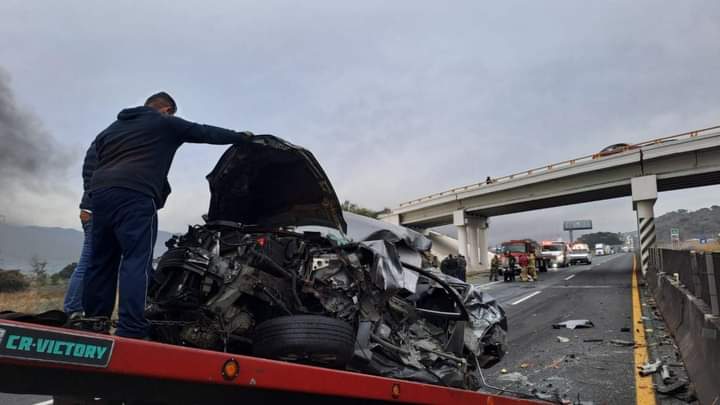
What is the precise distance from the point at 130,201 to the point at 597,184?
91.8 ft

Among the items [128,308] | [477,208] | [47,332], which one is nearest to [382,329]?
[128,308]

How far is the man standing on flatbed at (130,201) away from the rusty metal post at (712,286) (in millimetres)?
4748

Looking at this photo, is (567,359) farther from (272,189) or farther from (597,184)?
(597,184)

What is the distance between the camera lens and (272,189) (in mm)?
3771

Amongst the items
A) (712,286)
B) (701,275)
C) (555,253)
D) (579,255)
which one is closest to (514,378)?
(712,286)

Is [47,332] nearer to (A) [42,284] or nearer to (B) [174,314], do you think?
(B) [174,314]

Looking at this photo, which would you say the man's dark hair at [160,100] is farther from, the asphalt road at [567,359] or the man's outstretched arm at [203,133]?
the asphalt road at [567,359]

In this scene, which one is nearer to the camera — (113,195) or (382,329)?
(113,195)

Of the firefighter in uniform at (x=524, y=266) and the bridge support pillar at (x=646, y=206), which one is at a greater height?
the bridge support pillar at (x=646, y=206)

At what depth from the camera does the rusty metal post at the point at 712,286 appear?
14.4 ft

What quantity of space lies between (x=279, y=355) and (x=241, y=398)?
16.4 inches

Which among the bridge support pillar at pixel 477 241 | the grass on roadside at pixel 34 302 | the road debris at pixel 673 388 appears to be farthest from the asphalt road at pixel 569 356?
the bridge support pillar at pixel 477 241

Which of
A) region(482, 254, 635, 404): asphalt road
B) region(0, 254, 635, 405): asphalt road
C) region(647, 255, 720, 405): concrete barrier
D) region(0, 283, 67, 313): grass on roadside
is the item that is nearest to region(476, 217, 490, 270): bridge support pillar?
region(482, 254, 635, 404): asphalt road

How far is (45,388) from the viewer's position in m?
1.59
